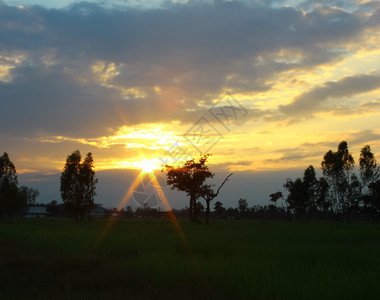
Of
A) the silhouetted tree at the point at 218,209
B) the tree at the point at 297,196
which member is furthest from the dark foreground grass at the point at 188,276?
the silhouetted tree at the point at 218,209

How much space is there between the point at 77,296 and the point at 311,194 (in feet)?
267

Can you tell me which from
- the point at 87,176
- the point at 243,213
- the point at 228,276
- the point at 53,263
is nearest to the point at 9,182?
the point at 87,176

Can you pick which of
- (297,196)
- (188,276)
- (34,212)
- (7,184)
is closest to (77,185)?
(7,184)

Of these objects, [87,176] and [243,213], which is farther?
[243,213]

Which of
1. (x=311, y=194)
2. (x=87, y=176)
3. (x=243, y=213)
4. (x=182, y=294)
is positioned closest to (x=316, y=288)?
(x=182, y=294)

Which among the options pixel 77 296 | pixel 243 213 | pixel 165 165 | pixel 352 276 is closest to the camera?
pixel 77 296

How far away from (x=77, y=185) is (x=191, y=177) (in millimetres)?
21961

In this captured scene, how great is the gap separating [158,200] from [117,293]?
234 feet

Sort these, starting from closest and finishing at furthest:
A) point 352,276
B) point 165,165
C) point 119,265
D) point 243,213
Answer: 1. point 352,276
2. point 119,265
3. point 165,165
4. point 243,213

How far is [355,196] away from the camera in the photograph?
73750 millimetres

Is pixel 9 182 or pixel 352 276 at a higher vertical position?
pixel 9 182

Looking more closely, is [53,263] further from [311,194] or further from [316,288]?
[311,194]

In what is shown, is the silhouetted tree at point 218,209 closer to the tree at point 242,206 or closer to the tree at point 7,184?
the tree at point 242,206

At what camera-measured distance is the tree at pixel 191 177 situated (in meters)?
68.3
